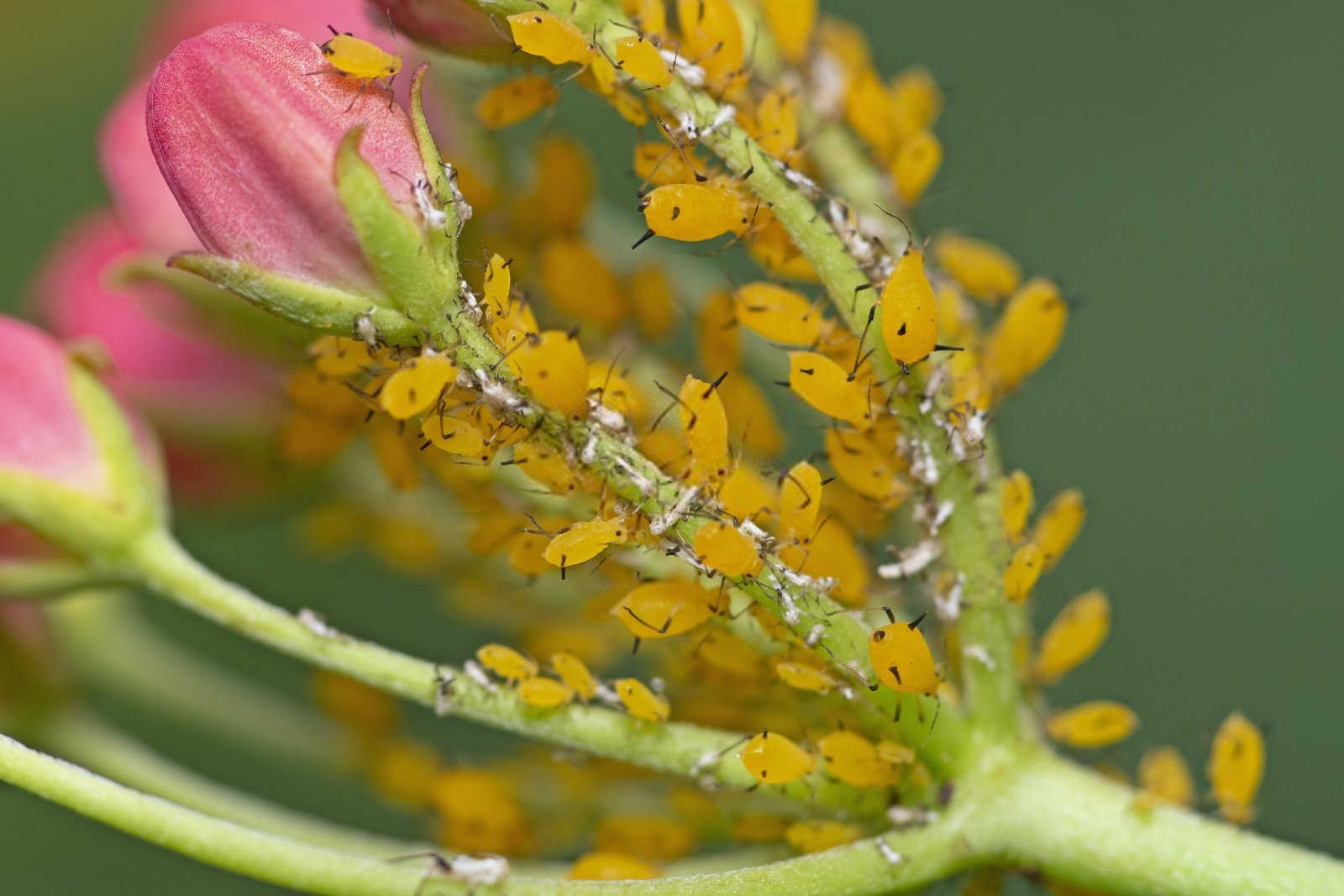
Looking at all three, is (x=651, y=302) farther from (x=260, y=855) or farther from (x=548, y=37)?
(x=260, y=855)

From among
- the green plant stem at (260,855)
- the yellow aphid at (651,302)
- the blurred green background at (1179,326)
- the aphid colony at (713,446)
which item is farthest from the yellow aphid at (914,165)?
the blurred green background at (1179,326)

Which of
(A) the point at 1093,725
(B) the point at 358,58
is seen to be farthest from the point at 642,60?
(A) the point at 1093,725

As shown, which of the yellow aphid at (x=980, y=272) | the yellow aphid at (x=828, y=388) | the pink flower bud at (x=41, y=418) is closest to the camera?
the yellow aphid at (x=828, y=388)

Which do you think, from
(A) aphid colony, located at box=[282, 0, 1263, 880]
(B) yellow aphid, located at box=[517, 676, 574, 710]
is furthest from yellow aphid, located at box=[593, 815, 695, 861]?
(B) yellow aphid, located at box=[517, 676, 574, 710]

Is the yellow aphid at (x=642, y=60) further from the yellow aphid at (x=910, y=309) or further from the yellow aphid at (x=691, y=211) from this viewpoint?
the yellow aphid at (x=910, y=309)

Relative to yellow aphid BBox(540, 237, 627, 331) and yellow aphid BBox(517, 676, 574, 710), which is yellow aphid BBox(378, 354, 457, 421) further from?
yellow aphid BBox(540, 237, 627, 331)

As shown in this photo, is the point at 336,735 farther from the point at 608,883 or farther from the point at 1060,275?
the point at 1060,275
